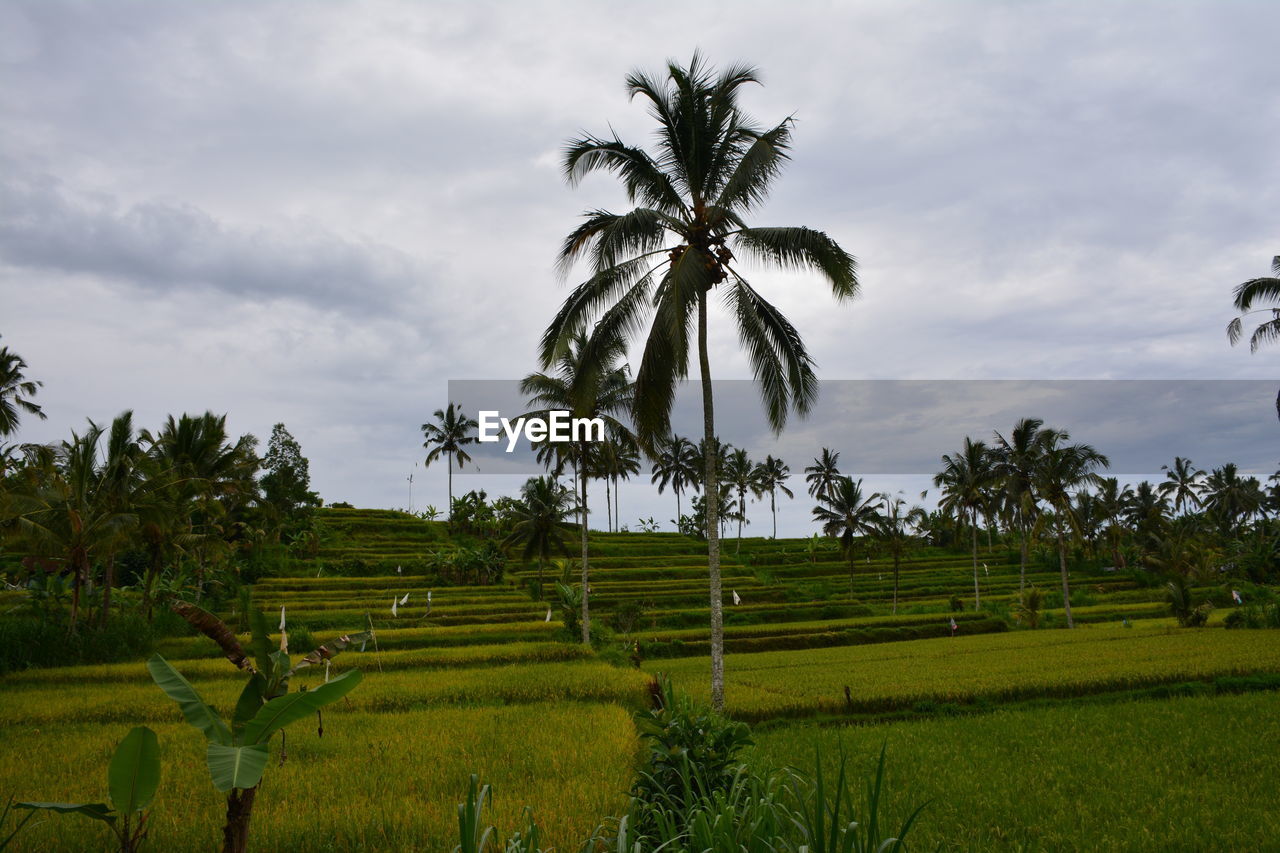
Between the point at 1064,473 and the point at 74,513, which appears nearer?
the point at 74,513

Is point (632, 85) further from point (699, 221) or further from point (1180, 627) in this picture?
point (1180, 627)

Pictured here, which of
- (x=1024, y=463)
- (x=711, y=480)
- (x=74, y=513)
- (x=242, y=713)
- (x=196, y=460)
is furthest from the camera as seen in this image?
(x=1024, y=463)

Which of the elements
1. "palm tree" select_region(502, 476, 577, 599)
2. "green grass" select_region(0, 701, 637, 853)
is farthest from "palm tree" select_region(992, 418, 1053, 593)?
"green grass" select_region(0, 701, 637, 853)

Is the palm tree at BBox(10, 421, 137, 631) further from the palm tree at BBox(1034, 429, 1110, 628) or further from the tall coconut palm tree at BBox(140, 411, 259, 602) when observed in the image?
the palm tree at BBox(1034, 429, 1110, 628)

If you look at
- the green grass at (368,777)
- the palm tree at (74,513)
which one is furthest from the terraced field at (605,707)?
the palm tree at (74,513)

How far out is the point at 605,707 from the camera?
1326 cm

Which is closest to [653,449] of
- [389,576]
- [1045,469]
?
[1045,469]

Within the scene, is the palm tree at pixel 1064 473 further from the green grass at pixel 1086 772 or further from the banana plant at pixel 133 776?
the banana plant at pixel 133 776

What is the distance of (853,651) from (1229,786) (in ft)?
64.8

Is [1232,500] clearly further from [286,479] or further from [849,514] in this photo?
[286,479]

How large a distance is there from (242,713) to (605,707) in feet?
29.3

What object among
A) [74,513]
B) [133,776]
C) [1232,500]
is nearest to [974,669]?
[133,776]

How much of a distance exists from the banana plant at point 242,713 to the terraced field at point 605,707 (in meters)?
1.34

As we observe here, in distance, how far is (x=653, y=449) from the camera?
1553 centimetres
